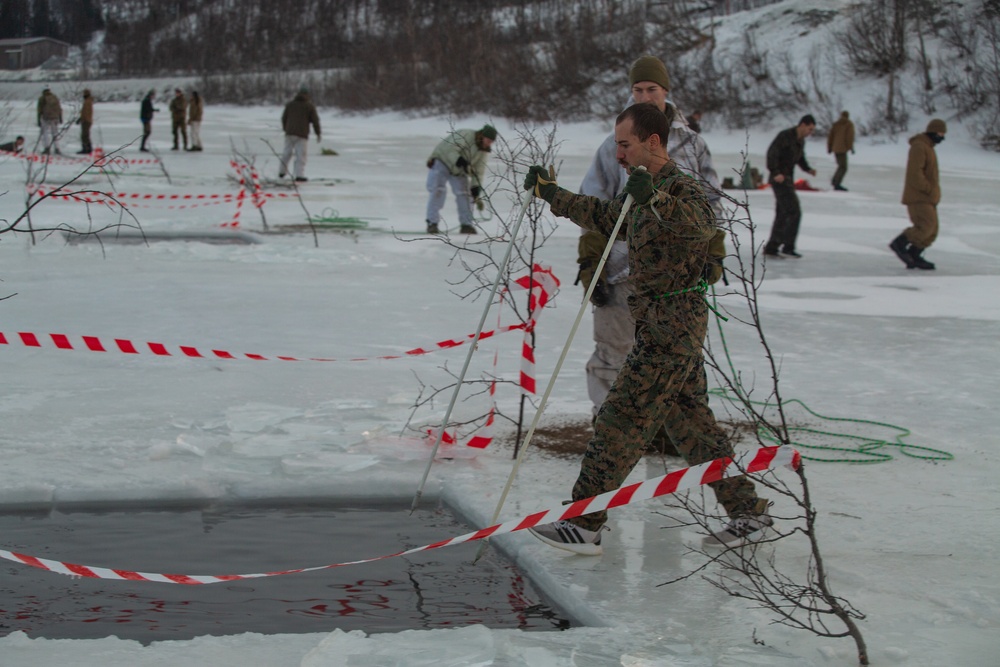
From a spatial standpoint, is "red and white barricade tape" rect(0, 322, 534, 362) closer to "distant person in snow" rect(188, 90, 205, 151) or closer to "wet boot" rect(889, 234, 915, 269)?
"wet boot" rect(889, 234, 915, 269)

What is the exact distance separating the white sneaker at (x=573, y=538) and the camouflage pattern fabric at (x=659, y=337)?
0.09ft

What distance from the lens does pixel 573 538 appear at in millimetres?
4059

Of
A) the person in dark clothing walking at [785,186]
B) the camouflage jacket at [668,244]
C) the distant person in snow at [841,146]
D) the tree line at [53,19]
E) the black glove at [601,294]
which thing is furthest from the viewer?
the tree line at [53,19]

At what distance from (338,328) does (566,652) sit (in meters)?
5.18

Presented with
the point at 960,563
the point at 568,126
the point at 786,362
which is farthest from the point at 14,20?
the point at 960,563

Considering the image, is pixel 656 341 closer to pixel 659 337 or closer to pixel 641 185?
pixel 659 337

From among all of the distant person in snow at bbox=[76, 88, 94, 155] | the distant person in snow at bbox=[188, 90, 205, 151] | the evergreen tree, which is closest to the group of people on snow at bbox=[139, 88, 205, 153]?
the distant person in snow at bbox=[188, 90, 205, 151]

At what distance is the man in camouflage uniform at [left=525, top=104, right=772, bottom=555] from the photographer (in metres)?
3.89

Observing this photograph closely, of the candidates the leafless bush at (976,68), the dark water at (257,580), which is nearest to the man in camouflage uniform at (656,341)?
the dark water at (257,580)

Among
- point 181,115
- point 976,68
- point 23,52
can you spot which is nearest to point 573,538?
point 181,115

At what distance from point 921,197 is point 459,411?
7.15m

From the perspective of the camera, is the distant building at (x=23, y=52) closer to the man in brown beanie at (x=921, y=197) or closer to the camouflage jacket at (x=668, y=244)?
the man in brown beanie at (x=921, y=197)

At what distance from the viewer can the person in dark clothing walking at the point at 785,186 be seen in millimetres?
11992

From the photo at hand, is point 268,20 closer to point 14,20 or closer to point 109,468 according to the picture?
point 14,20
